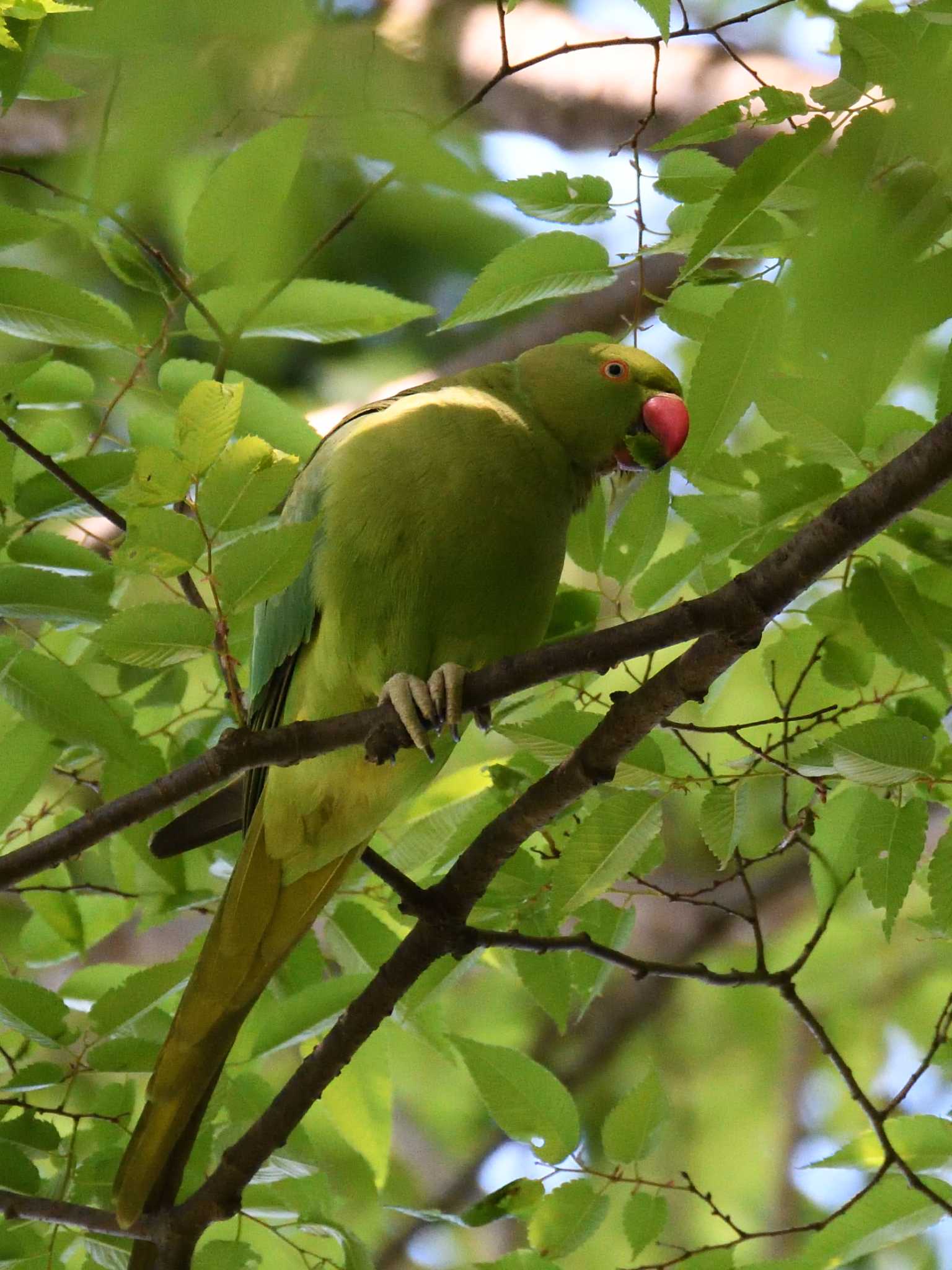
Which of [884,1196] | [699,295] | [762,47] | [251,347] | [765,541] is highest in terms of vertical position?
[762,47]

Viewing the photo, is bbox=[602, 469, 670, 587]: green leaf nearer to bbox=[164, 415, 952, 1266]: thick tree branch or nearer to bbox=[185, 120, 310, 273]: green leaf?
bbox=[164, 415, 952, 1266]: thick tree branch

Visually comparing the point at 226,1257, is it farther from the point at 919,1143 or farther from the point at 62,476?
the point at 62,476

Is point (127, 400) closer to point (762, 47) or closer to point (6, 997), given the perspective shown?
point (6, 997)

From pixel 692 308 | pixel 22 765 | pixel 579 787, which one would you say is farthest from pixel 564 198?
pixel 22 765

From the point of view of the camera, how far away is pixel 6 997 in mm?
1672

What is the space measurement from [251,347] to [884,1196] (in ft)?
5.22

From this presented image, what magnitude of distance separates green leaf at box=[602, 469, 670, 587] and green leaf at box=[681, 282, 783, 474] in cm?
40

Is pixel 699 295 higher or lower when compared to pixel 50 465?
higher

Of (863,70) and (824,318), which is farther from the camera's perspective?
(863,70)

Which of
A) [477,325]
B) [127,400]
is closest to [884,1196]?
[127,400]

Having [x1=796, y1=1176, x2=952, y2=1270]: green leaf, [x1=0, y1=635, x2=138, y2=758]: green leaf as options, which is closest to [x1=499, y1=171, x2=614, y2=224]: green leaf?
[x1=0, y1=635, x2=138, y2=758]: green leaf

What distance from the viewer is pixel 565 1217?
5.56 feet

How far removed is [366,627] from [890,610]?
29.7 inches

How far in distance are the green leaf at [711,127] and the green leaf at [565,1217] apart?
131cm
